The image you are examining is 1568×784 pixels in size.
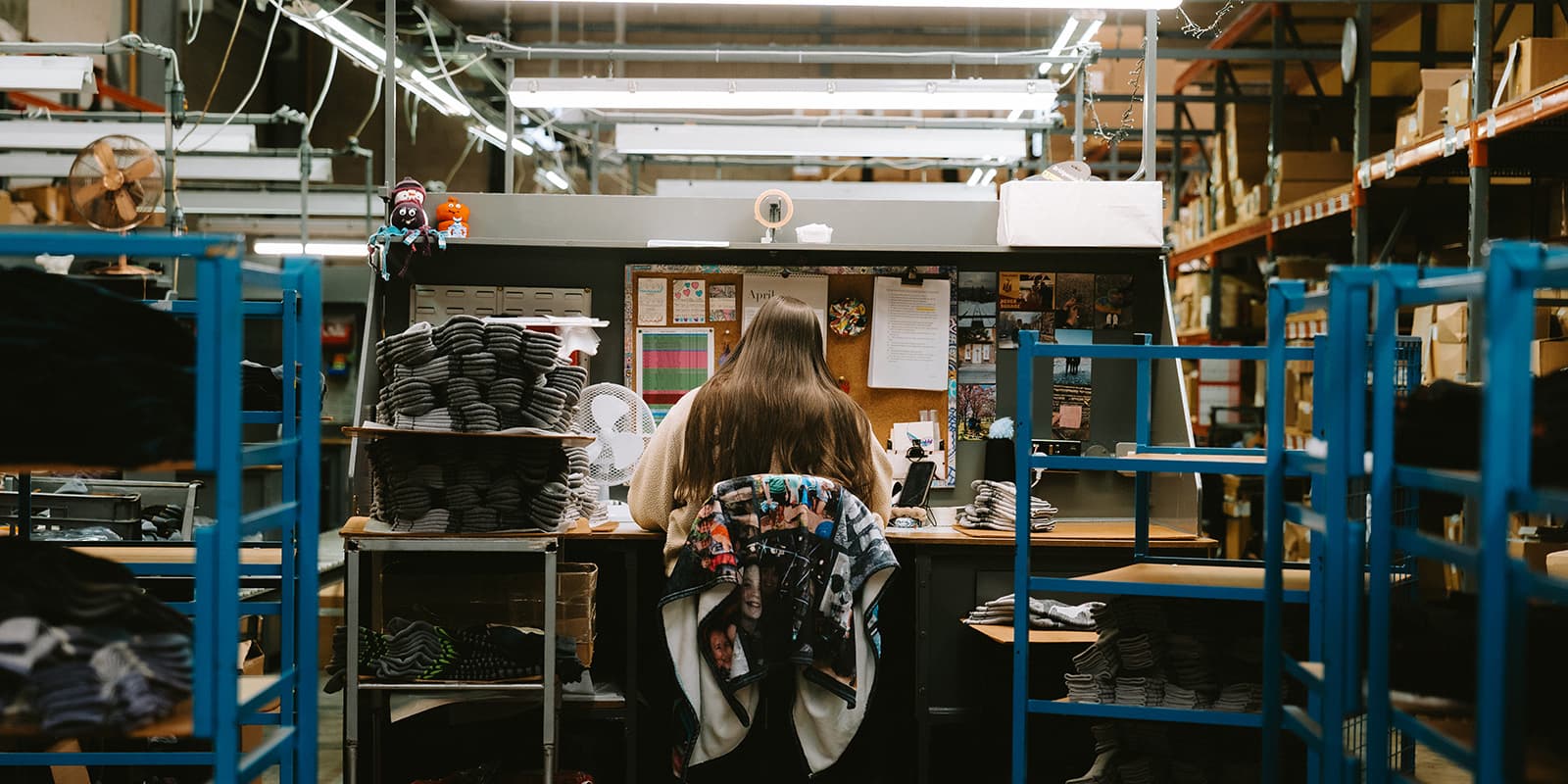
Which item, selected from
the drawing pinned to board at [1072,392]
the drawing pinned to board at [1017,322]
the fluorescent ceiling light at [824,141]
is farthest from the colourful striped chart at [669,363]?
the fluorescent ceiling light at [824,141]

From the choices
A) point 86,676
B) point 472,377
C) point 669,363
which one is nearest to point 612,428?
point 669,363

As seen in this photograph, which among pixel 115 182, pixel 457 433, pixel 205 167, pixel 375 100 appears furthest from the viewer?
pixel 205 167

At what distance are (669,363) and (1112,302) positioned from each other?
172cm

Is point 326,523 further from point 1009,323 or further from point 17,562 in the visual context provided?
point 17,562

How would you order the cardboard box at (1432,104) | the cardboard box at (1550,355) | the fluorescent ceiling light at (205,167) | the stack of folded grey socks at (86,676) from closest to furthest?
the stack of folded grey socks at (86,676), the cardboard box at (1550,355), the cardboard box at (1432,104), the fluorescent ceiling light at (205,167)

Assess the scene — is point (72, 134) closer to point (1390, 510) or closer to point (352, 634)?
point (352, 634)

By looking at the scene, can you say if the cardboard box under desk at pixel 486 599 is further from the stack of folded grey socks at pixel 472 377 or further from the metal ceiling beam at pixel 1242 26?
the metal ceiling beam at pixel 1242 26

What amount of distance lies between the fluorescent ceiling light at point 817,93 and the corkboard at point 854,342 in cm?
92

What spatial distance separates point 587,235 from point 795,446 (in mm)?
1399

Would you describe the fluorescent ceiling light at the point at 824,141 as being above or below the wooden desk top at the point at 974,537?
above

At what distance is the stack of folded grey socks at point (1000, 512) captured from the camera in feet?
12.4

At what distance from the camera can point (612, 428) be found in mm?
4156

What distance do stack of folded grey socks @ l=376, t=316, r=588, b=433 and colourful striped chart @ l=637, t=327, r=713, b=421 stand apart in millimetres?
952

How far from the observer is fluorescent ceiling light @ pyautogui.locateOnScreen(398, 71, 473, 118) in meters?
6.02
